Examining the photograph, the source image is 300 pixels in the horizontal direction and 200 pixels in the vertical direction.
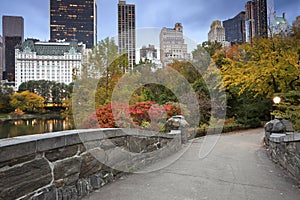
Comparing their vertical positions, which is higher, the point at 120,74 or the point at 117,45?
the point at 117,45

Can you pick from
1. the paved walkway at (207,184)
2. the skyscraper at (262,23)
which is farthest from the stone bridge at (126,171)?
the skyscraper at (262,23)

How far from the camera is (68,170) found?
2805mm

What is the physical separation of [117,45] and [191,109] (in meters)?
6.41

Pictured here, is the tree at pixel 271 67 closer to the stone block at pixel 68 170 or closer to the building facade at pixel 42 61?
the stone block at pixel 68 170

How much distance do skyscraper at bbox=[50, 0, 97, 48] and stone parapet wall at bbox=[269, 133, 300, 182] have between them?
190m

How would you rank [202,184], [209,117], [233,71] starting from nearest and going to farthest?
[202,184] → [233,71] → [209,117]

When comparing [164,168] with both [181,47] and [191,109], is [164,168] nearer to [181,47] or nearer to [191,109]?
[191,109]

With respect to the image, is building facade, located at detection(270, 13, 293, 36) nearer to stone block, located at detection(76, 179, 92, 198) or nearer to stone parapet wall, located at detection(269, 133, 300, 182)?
stone parapet wall, located at detection(269, 133, 300, 182)

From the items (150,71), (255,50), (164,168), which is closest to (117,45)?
(150,71)

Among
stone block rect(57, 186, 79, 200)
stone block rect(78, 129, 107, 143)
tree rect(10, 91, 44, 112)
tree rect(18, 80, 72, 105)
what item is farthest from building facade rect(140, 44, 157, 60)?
tree rect(18, 80, 72, 105)

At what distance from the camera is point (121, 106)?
7793mm

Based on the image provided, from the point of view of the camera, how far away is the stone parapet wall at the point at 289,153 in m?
3.97

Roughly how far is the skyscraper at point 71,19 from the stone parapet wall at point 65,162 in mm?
190848

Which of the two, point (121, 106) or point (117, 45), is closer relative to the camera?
point (121, 106)
